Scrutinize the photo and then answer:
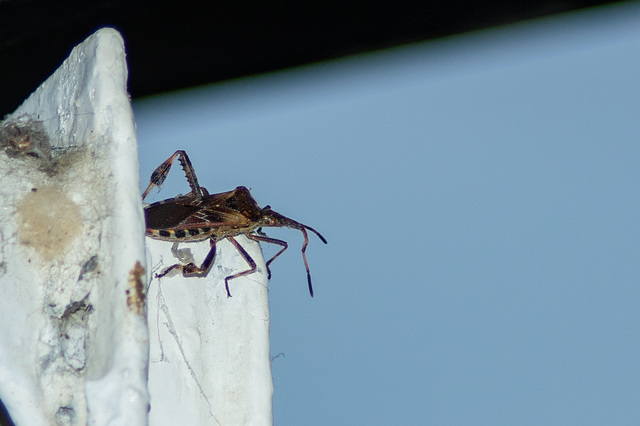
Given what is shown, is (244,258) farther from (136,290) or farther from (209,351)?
(136,290)

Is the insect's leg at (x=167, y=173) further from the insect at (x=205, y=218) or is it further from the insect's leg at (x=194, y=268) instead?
the insect's leg at (x=194, y=268)

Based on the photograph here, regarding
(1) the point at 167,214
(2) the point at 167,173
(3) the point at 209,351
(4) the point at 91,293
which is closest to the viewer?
(4) the point at 91,293

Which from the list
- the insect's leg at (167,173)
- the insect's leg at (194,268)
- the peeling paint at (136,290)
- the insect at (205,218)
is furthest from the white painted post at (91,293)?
the insect's leg at (167,173)

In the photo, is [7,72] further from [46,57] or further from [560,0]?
[560,0]

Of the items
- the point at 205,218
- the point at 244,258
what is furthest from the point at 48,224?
the point at 205,218

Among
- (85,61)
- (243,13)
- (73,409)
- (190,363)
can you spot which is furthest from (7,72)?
(73,409)

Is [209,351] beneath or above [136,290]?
beneath

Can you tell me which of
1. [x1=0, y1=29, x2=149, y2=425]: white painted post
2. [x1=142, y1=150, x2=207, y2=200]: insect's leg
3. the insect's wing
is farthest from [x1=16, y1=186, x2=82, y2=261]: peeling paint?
[x1=142, y1=150, x2=207, y2=200]: insect's leg
